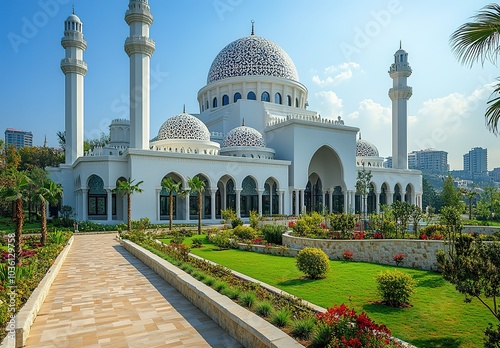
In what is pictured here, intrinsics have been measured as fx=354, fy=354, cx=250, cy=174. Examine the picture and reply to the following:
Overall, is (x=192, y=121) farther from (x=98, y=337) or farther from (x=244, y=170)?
(x=98, y=337)

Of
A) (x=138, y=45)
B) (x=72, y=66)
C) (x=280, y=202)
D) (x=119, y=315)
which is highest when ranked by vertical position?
(x=138, y=45)

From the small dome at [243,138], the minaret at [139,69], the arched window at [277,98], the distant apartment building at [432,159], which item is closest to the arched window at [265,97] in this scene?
the arched window at [277,98]

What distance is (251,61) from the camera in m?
40.4

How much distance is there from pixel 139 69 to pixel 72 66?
27.8 feet

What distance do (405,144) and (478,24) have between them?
3994 centimetres

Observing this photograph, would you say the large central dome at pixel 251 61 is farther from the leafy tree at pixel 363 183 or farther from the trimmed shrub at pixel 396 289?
the trimmed shrub at pixel 396 289

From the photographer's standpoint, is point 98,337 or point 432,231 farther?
point 432,231

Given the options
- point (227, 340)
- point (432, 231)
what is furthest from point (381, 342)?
point (432, 231)

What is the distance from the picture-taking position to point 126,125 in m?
40.4

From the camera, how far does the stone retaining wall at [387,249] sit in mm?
11703

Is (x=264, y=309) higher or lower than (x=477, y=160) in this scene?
lower

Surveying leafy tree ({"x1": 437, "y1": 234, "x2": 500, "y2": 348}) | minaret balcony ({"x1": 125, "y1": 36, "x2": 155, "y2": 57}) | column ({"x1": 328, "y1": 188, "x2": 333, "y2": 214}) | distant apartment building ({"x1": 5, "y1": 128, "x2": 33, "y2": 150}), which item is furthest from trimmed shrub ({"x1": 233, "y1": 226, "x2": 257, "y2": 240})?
distant apartment building ({"x1": 5, "y1": 128, "x2": 33, "y2": 150})

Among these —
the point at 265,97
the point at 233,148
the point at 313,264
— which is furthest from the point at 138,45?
the point at 313,264

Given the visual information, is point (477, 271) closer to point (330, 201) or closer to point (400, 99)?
point (330, 201)
